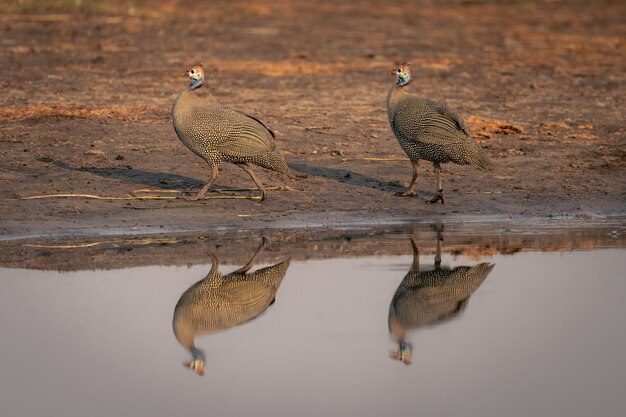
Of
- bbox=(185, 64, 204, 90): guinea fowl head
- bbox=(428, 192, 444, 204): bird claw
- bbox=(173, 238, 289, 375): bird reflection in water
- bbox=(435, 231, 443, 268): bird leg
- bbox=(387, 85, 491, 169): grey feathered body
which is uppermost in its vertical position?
bbox=(185, 64, 204, 90): guinea fowl head

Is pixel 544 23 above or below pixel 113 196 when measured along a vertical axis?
above

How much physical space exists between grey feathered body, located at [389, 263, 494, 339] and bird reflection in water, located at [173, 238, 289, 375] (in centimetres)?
87

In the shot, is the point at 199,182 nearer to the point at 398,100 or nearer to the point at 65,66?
the point at 398,100

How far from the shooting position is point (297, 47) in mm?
21516

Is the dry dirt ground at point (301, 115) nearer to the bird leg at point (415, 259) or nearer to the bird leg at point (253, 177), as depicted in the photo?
the bird leg at point (253, 177)

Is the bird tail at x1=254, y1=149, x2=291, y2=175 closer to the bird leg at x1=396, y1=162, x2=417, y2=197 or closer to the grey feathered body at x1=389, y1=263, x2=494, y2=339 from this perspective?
Answer: the bird leg at x1=396, y1=162, x2=417, y2=197

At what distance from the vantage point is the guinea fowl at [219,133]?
1133 cm

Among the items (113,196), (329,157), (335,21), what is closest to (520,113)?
(329,157)

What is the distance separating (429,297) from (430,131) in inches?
118

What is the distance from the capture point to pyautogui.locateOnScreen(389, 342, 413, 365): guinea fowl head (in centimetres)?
762

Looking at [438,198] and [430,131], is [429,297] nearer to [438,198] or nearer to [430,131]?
[430,131]

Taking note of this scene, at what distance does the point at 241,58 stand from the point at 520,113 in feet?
18.4

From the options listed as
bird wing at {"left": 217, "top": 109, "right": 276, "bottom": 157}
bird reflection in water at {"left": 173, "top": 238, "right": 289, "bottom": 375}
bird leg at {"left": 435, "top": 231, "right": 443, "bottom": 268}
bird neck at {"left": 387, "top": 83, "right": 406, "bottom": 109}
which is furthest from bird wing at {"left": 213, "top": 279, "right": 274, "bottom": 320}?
bird neck at {"left": 387, "top": 83, "right": 406, "bottom": 109}

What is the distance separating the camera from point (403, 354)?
7.74m
